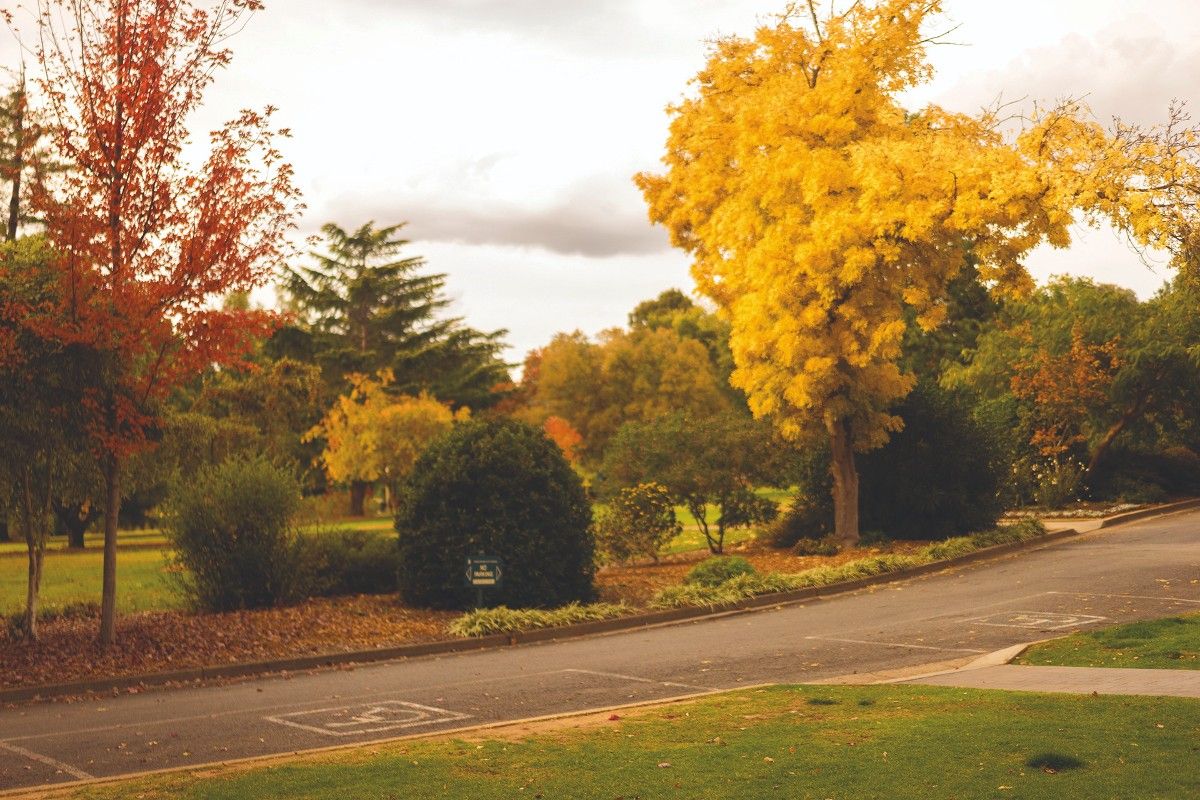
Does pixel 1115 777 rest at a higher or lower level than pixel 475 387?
lower

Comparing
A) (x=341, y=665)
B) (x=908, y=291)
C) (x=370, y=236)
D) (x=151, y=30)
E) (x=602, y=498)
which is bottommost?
(x=341, y=665)

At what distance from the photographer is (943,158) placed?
74.2 ft

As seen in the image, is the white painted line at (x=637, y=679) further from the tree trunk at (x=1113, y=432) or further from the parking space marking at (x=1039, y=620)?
the tree trunk at (x=1113, y=432)

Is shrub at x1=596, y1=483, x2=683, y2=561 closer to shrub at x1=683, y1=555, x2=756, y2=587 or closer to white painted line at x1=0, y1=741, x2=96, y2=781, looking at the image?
shrub at x1=683, y1=555, x2=756, y2=587

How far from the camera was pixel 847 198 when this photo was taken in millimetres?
23719

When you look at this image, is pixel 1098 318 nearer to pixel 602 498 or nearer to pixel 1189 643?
pixel 602 498

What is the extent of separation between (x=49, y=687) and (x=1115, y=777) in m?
10.6

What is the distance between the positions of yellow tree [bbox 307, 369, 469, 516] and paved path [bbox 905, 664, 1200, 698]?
34.7m

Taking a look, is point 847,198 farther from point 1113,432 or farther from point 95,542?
point 95,542

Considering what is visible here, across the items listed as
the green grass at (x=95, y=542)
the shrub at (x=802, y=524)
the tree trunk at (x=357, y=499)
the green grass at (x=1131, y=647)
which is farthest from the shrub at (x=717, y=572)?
the tree trunk at (x=357, y=499)

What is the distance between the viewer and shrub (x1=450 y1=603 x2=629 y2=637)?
53.7ft

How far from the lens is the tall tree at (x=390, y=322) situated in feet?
199

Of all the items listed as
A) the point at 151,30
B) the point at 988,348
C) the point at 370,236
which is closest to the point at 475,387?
the point at 370,236

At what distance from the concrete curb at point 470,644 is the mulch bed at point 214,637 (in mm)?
247
